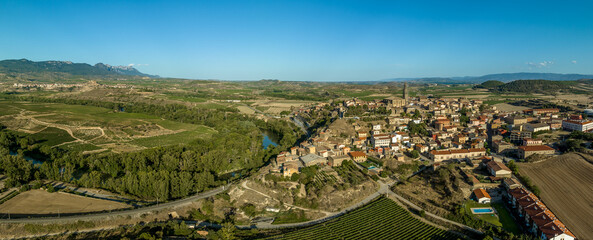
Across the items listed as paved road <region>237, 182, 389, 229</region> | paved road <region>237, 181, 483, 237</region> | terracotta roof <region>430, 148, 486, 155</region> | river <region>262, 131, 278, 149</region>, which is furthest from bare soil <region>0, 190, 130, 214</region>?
terracotta roof <region>430, 148, 486, 155</region>

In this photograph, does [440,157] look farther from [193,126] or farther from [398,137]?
[193,126]

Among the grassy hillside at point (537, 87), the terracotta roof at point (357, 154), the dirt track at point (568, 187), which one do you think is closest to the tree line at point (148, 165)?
the terracotta roof at point (357, 154)

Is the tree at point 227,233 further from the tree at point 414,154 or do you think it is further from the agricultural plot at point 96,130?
the agricultural plot at point 96,130

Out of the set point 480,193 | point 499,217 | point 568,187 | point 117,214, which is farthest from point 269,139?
point 568,187

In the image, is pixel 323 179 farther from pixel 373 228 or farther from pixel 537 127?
pixel 537 127

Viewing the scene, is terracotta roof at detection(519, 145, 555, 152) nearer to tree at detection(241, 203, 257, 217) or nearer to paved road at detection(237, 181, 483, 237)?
paved road at detection(237, 181, 483, 237)
